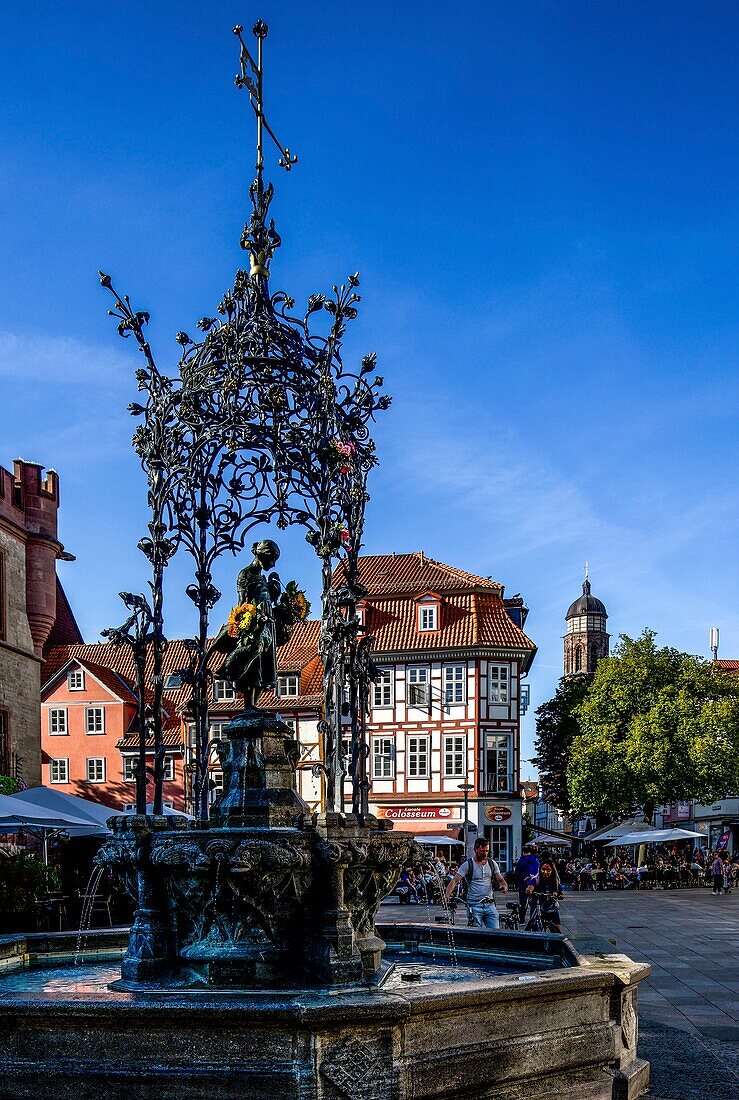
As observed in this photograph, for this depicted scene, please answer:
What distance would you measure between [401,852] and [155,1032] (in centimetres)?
278

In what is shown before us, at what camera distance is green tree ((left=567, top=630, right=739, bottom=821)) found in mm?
52656

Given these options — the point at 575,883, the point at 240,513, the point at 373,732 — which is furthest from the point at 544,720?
the point at 240,513

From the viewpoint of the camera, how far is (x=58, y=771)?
54.7 metres

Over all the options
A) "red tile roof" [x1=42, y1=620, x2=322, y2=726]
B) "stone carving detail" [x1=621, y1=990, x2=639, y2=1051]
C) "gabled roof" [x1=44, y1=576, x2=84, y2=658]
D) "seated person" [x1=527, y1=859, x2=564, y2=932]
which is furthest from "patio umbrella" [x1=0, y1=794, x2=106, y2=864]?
"gabled roof" [x1=44, y1=576, x2=84, y2=658]

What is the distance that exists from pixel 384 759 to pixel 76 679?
14.3m

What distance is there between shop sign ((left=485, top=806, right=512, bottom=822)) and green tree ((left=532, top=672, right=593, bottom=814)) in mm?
15570

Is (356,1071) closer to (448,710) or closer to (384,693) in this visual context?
(448,710)

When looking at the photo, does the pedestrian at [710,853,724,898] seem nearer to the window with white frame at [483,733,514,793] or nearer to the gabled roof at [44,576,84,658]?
the window with white frame at [483,733,514,793]

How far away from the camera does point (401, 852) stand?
28.9 feet

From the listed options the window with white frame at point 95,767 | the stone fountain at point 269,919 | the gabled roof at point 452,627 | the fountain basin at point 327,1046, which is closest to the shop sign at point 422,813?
the gabled roof at point 452,627

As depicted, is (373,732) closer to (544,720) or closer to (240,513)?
(544,720)

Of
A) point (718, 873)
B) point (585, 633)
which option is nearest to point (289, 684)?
point (718, 873)

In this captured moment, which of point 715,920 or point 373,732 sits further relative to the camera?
point 373,732

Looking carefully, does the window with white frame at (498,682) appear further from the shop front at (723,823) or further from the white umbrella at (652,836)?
the shop front at (723,823)
